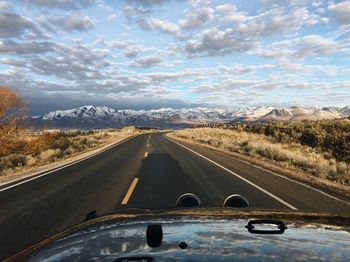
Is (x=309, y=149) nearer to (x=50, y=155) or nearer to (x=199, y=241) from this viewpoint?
(x=50, y=155)

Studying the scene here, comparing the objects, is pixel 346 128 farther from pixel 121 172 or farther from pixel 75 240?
pixel 75 240

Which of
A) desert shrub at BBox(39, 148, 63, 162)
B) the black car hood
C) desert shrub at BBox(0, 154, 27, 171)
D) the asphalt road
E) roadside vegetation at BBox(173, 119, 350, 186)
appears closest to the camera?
the black car hood

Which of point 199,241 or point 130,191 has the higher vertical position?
point 199,241

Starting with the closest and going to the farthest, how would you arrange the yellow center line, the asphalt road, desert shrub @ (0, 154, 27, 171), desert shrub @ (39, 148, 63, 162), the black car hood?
the black car hood, the asphalt road, the yellow center line, desert shrub @ (0, 154, 27, 171), desert shrub @ (39, 148, 63, 162)

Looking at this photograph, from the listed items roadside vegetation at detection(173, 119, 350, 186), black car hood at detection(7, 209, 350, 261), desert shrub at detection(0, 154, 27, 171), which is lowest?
desert shrub at detection(0, 154, 27, 171)

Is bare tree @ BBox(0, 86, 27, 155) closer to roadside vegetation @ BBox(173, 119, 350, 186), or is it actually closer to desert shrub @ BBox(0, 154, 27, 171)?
desert shrub @ BBox(0, 154, 27, 171)

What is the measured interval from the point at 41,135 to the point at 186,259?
2994 cm

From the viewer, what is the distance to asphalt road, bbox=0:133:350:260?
7.46 meters

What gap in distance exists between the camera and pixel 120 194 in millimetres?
10508

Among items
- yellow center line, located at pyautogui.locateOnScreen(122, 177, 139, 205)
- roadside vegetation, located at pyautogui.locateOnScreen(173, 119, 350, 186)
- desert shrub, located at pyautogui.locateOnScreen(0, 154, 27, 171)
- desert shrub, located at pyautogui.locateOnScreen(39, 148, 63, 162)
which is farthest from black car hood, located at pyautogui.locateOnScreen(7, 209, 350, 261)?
desert shrub, located at pyautogui.locateOnScreen(39, 148, 63, 162)

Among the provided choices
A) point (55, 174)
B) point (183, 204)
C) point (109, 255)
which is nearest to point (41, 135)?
point (55, 174)

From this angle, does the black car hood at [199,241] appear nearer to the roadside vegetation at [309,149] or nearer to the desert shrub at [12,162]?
the roadside vegetation at [309,149]

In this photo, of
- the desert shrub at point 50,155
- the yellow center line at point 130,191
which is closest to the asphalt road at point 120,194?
the yellow center line at point 130,191

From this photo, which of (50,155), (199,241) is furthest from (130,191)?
(50,155)
